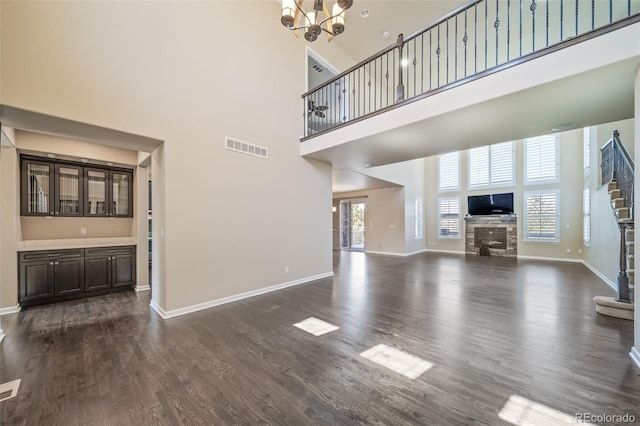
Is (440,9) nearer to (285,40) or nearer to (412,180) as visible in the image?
(285,40)

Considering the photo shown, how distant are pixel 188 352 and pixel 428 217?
35.4 feet

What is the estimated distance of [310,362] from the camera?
2.43 metres

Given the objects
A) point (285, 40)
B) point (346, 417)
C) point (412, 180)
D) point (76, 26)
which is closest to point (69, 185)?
point (76, 26)

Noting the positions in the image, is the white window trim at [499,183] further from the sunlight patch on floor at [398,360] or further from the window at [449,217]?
the sunlight patch on floor at [398,360]

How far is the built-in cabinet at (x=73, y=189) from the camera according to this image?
4.13 metres

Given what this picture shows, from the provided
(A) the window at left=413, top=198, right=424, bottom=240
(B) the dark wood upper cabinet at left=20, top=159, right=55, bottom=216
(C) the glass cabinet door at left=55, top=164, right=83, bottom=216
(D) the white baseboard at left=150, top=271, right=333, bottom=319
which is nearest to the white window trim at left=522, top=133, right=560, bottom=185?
(A) the window at left=413, top=198, right=424, bottom=240

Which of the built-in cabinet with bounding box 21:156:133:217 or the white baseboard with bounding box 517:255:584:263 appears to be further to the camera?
the white baseboard with bounding box 517:255:584:263

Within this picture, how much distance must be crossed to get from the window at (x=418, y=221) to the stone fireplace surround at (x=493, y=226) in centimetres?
171

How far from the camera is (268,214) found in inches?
189

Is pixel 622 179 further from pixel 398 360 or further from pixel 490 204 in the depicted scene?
pixel 490 204

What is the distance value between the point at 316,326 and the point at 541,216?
9.53m

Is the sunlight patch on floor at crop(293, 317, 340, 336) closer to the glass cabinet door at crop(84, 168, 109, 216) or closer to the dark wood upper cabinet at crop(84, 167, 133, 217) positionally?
the dark wood upper cabinet at crop(84, 167, 133, 217)

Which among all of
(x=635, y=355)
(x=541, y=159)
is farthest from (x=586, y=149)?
(x=635, y=355)

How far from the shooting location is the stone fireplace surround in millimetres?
9195
